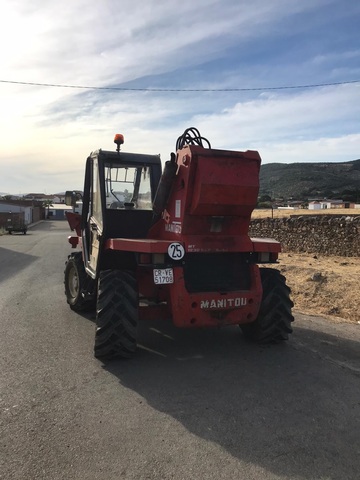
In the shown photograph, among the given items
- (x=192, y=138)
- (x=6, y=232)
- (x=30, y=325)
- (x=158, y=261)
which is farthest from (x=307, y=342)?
(x=6, y=232)

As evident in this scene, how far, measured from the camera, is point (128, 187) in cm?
Result: 708

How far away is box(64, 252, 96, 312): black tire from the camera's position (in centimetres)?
762

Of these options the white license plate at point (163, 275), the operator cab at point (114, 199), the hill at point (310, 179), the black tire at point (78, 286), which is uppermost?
the hill at point (310, 179)

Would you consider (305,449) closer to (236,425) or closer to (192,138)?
(236,425)

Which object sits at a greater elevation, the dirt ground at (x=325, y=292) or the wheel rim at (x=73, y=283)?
the wheel rim at (x=73, y=283)

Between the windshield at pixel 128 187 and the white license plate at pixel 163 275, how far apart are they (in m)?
1.90

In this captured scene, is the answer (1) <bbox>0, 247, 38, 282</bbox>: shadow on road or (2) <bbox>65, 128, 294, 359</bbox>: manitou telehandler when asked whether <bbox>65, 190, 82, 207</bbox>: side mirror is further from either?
(1) <bbox>0, 247, 38, 282</bbox>: shadow on road

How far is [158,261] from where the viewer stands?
5.16 meters

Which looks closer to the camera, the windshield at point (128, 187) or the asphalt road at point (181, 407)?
the asphalt road at point (181, 407)

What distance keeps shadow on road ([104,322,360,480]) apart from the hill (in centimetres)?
11305

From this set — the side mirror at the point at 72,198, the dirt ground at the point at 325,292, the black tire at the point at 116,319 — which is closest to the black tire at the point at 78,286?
the side mirror at the point at 72,198

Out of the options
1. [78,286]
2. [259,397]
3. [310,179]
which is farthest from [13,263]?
[310,179]

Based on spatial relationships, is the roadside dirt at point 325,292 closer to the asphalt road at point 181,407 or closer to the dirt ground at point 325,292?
the dirt ground at point 325,292

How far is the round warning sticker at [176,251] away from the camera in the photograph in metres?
5.16
